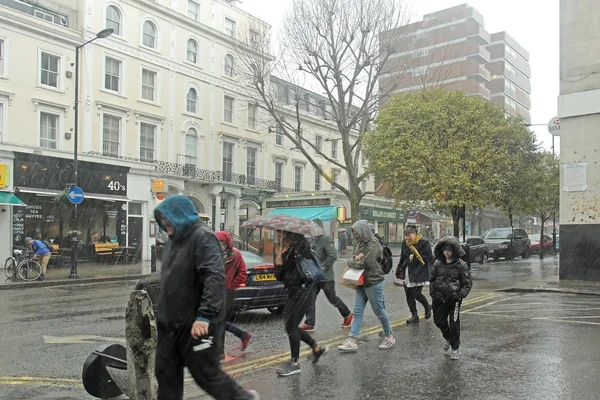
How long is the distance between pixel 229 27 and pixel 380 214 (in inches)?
757

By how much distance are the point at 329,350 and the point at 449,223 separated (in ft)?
177

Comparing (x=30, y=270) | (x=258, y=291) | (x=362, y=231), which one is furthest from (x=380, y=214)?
(x=362, y=231)

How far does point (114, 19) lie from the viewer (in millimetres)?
28938

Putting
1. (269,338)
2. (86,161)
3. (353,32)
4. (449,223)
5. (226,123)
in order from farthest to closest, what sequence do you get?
1. (449,223)
2. (226,123)
3. (353,32)
4. (86,161)
5. (269,338)

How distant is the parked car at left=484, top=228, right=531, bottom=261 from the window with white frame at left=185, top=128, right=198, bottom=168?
17.4 metres

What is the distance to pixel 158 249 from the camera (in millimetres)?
23516

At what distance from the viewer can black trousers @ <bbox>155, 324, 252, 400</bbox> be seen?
3.70 metres

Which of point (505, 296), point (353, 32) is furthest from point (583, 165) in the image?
point (353, 32)

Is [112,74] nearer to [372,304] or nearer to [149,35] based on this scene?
[149,35]

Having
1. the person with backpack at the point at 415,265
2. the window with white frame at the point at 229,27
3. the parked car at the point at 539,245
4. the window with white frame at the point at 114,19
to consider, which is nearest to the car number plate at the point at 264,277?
the person with backpack at the point at 415,265

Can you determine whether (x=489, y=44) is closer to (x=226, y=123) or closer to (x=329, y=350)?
(x=226, y=123)

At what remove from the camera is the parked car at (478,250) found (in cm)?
2619

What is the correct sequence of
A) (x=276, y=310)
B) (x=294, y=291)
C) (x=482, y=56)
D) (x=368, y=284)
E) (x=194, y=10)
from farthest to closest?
(x=482, y=56), (x=194, y=10), (x=276, y=310), (x=368, y=284), (x=294, y=291)

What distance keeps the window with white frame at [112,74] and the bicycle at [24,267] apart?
12.7 metres
